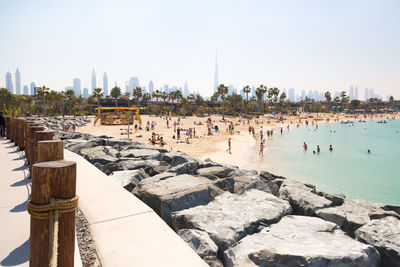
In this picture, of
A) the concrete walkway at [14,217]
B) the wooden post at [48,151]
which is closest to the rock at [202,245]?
the concrete walkway at [14,217]

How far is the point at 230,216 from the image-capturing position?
151 inches

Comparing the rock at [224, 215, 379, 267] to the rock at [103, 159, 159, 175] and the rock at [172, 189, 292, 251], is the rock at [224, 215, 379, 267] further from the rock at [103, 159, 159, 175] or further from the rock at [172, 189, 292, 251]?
the rock at [103, 159, 159, 175]

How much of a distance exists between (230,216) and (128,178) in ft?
8.99

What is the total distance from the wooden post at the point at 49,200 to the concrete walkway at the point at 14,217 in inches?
27.1

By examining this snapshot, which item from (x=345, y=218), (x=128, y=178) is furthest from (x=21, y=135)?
(x=345, y=218)

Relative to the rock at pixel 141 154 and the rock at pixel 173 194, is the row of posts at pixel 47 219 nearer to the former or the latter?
the rock at pixel 173 194

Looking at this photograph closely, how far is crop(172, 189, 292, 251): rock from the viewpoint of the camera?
3442 millimetres

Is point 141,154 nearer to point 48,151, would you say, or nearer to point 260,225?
point 260,225

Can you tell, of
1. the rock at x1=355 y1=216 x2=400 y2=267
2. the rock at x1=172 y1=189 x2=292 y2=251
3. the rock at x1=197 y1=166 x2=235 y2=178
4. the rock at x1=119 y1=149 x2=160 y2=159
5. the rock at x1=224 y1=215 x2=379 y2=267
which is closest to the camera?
the rock at x1=224 y1=215 x2=379 y2=267

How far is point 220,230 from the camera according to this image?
3477 mm

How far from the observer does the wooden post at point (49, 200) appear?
5.57ft

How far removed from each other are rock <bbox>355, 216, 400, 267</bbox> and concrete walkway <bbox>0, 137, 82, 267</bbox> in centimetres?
407

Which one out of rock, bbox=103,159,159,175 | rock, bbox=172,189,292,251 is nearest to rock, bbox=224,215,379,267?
rock, bbox=172,189,292,251

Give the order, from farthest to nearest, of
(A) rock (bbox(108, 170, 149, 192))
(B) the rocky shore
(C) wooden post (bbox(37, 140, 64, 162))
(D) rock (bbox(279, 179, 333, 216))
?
1. (A) rock (bbox(108, 170, 149, 192))
2. (D) rock (bbox(279, 179, 333, 216))
3. (B) the rocky shore
4. (C) wooden post (bbox(37, 140, 64, 162))
